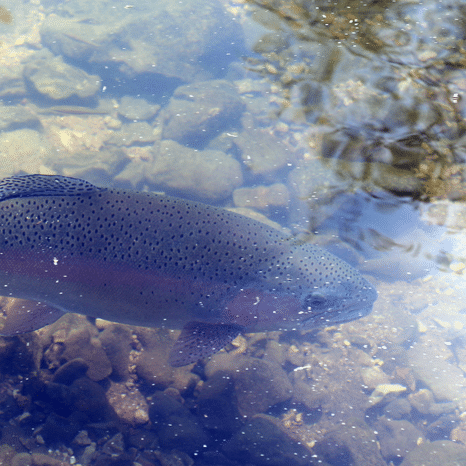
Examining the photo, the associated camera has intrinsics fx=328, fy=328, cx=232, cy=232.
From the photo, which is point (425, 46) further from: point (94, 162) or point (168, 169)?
point (94, 162)

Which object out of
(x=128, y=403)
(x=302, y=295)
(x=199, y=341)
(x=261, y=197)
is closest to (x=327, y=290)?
(x=302, y=295)

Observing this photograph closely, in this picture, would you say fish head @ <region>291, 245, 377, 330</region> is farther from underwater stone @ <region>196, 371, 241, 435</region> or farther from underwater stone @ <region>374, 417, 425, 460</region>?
underwater stone @ <region>374, 417, 425, 460</region>

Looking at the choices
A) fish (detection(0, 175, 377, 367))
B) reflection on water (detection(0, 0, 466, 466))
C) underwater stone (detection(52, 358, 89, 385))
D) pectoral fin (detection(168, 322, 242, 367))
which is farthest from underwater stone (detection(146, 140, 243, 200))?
underwater stone (detection(52, 358, 89, 385))

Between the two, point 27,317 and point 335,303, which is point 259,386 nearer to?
point 335,303

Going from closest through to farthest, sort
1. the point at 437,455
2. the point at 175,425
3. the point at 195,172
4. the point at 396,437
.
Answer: the point at 175,425, the point at 437,455, the point at 396,437, the point at 195,172

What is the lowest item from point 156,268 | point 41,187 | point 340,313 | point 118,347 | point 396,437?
point 396,437

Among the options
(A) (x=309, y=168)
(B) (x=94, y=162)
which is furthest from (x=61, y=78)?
(A) (x=309, y=168)

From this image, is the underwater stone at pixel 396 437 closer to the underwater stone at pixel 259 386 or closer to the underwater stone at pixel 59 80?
the underwater stone at pixel 259 386
